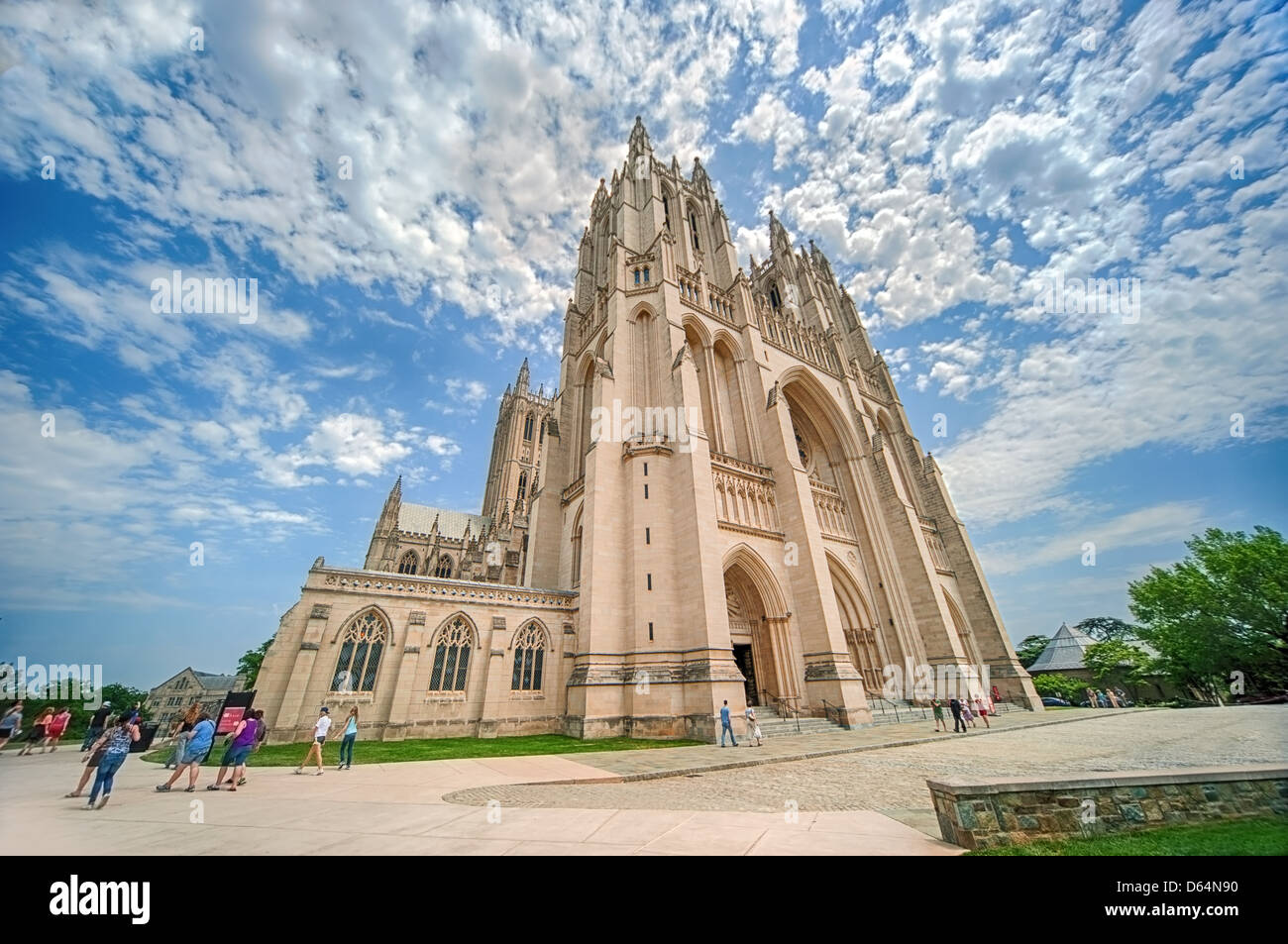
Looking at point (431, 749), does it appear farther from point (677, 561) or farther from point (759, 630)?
point (759, 630)

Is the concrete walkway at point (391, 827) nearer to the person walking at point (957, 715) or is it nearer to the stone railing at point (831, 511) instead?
the person walking at point (957, 715)

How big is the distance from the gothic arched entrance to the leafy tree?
32.2 metres

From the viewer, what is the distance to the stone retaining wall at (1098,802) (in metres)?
3.71

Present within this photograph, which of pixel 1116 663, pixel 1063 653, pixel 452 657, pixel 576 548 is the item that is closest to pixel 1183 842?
pixel 452 657

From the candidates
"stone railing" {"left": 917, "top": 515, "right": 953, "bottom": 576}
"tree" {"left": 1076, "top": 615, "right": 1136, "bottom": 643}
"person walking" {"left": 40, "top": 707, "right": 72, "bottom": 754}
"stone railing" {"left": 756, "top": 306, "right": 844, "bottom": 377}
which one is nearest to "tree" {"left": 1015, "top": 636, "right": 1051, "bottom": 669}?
"tree" {"left": 1076, "top": 615, "right": 1136, "bottom": 643}

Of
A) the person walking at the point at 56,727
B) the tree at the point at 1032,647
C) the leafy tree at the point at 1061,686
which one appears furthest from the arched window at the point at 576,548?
the tree at the point at 1032,647

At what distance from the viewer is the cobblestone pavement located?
5824 millimetres

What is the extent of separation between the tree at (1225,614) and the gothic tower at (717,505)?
9.98 meters

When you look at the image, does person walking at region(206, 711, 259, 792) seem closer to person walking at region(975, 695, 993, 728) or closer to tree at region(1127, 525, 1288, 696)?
person walking at region(975, 695, 993, 728)

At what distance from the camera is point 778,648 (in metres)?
18.0
